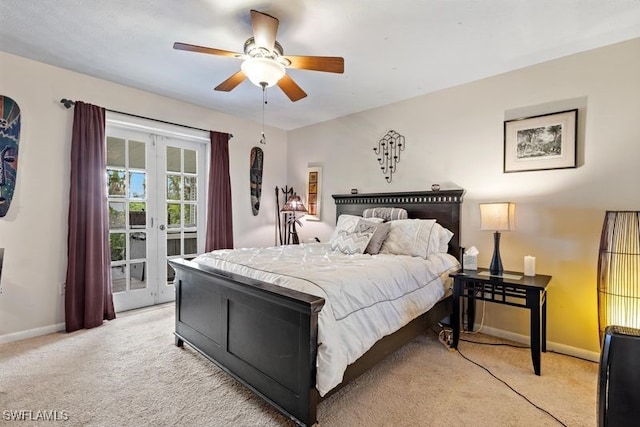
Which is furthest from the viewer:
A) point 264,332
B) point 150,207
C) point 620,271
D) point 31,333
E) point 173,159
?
point 173,159

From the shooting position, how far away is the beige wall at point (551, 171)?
2.46 m

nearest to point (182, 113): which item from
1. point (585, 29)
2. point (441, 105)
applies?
point (441, 105)

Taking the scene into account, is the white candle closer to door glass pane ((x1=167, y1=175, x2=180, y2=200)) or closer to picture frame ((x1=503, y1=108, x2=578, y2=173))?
picture frame ((x1=503, y1=108, x2=578, y2=173))

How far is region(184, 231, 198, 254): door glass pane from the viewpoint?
415 cm

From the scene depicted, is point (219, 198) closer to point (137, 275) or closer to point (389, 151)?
point (137, 275)

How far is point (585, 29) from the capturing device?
2.30 m

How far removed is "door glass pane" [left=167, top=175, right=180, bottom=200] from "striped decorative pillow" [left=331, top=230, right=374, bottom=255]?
229cm

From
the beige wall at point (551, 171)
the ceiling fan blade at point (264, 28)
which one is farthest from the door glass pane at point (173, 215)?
the beige wall at point (551, 171)

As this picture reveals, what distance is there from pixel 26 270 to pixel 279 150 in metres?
3.53

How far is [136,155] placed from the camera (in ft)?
12.1

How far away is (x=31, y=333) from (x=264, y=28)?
3.48m

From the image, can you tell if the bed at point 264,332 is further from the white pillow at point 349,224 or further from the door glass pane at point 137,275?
the door glass pane at point 137,275

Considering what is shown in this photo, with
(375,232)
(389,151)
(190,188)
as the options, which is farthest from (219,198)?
(389,151)

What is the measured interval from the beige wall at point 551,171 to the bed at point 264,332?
901 mm
